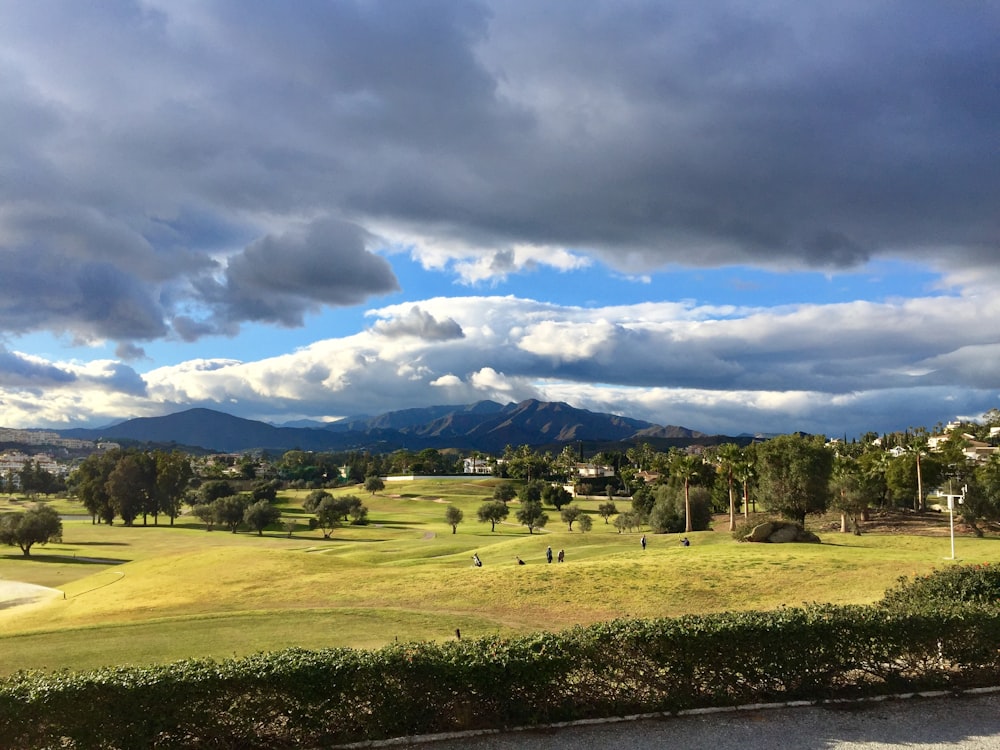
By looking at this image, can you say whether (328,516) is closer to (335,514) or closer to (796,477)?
(335,514)

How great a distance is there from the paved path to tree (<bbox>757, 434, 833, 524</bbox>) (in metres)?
53.4

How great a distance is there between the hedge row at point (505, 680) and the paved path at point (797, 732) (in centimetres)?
48

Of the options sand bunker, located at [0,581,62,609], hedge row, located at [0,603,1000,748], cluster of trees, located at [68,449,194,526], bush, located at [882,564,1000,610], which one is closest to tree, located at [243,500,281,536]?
cluster of trees, located at [68,449,194,526]

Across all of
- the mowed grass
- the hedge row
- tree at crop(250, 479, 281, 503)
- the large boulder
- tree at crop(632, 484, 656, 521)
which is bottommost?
tree at crop(250, 479, 281, 503)

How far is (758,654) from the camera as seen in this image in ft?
46.4

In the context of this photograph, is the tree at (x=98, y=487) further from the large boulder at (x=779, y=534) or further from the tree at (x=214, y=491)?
the large boulder at (x=779, y=534)

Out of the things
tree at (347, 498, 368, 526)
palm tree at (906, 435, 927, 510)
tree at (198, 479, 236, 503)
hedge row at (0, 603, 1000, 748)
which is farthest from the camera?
tree at (198, 479, 236, 503)

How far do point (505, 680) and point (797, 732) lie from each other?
5869 mm

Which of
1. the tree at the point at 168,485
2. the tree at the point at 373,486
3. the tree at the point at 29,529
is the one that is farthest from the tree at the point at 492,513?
the tree at the point at 373,486

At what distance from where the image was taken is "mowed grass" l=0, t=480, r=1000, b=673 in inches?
1077

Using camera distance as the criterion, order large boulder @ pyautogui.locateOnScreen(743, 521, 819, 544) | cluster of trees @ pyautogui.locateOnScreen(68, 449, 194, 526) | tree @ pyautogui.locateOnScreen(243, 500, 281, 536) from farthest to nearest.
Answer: cluster of trees @ pyautogui.locateOnScreen(68, 449, 194, 526), tree @ pyautogui.locateOnScreen(243, 500, 281, 536), large boulder @ pyautogui.locateOnScreen(743, 521, 819, 544)

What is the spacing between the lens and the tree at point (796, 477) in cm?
6394

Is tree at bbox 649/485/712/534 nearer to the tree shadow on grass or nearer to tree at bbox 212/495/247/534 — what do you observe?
the tree shadow on grass

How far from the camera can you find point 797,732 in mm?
12828
